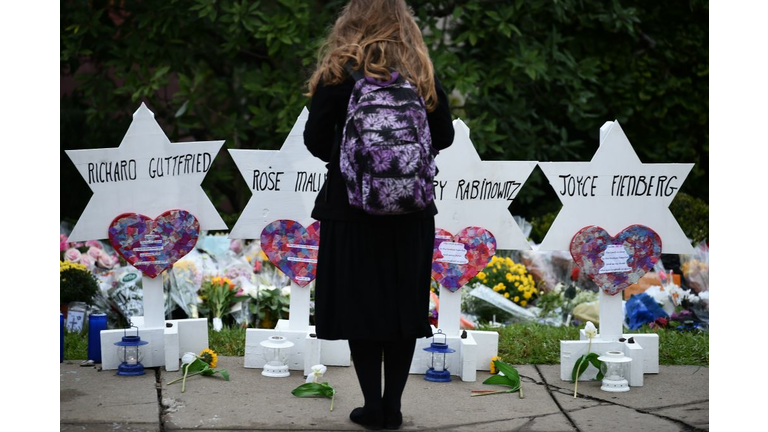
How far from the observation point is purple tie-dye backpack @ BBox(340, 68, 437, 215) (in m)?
3.21

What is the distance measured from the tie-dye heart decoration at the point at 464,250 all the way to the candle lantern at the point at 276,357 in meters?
0.83

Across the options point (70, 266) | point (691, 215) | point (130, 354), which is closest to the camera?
point (130, 354)

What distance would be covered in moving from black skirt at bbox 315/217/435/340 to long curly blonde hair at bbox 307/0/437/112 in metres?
0.50

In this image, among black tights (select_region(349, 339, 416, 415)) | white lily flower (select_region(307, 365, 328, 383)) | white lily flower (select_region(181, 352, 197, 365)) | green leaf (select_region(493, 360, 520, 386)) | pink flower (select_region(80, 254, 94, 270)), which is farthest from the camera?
pink flower (select_region(80, 254, 94, 270))

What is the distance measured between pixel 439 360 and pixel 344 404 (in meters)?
0.67

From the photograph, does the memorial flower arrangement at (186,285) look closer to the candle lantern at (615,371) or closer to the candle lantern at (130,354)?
the candle lantern at (130,354)

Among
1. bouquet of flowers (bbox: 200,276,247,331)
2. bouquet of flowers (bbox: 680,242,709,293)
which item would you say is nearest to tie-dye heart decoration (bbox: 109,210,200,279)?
bouquet of flowers (bbox: 200,276,247,331)

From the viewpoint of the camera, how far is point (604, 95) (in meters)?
7.86

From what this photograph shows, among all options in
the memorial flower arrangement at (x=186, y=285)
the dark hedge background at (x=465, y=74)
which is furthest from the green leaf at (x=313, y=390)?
the dark hedge background at (x=465, y=74)

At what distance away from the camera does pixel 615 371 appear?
435cm

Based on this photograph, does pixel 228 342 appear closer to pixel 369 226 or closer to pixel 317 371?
pixel 317 371

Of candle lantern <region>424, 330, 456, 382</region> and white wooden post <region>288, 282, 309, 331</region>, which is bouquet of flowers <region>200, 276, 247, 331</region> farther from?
candle lantern <region>424, 330, 456, 382</region>

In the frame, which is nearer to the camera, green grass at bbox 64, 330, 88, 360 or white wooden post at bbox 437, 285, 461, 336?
white wooden post at bbox 437, 285, 461, 336

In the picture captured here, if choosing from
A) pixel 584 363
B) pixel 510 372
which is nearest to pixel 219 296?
pixel 510 372
